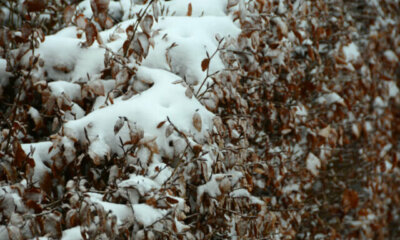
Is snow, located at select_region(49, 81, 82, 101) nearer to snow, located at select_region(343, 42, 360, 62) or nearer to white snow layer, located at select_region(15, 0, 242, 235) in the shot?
white snow layer, located at select_region(15, 0, 242, 235)

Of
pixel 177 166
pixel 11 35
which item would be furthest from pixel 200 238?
pixel 11 35

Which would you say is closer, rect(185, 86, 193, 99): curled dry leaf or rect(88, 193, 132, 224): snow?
rect(88, 193, 132, 224): snow

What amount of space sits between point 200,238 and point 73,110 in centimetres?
87

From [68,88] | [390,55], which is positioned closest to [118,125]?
[68,88]

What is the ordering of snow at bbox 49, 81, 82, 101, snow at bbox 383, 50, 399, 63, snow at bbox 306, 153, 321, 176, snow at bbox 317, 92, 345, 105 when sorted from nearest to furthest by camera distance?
snow at bbox 49, 81, 82, 101 < snow at bbox 306, 153, 321, 176 < snow at bbox 317, 92, 345, 105 < snow at bbox 383, 50, 399, 63

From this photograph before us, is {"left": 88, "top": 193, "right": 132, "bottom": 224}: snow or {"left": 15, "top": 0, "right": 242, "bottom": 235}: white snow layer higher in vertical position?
{"left": 15, "top": 0, "right": 242, "bottom": 235}: white snow layer

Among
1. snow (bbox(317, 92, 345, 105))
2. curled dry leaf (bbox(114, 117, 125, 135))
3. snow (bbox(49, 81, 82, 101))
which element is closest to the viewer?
curled dry leaf (bbox(114, 117, 125, 135))

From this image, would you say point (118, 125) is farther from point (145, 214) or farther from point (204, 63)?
point (204, 63)

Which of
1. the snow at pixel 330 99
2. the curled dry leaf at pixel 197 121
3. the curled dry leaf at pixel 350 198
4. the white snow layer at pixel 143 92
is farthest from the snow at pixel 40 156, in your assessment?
the curled dry leaf at pixel 350 198

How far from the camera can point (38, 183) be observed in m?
1.89

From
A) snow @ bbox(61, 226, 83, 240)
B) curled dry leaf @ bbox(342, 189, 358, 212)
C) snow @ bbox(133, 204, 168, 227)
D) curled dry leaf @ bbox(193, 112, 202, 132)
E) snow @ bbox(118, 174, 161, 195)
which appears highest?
curled dry leaf @ bbox(193, 112, 202, 132)

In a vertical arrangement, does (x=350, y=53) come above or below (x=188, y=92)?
below

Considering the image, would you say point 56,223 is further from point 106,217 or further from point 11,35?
point 11,35

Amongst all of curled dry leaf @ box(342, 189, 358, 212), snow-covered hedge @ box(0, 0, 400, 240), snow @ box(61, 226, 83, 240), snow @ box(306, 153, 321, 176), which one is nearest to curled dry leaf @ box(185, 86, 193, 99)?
snow-covered hedge @ box(0, 0, 400, 240)
